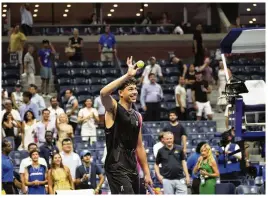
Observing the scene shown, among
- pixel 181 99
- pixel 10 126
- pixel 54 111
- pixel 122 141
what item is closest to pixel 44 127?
pixel 10 126

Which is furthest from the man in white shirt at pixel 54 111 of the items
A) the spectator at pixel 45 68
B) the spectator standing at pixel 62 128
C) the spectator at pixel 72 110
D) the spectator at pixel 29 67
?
the spectator at pixel 29 67

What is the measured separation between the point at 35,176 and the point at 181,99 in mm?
7202

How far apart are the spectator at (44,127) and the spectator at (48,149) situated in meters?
0.94

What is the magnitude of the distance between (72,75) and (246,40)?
12.7m

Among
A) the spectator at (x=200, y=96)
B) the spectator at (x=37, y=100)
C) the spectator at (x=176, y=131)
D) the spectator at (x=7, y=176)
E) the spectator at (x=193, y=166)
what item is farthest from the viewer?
the spectator at (x=200, y=96)

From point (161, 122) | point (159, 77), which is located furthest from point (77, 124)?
point (159, 77)

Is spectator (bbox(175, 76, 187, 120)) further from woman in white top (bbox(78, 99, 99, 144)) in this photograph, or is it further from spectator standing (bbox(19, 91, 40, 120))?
spectator standing (bbox(19, 91, 40, 120))

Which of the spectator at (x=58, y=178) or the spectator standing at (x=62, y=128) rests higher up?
the spectator standing at (x=62, y=128)

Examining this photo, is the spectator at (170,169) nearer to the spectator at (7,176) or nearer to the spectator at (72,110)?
the spectator at (7,176)

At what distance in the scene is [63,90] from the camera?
2312 centimetres

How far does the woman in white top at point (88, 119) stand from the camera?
771 inches

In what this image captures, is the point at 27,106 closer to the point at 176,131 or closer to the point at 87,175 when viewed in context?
the point at 176,131

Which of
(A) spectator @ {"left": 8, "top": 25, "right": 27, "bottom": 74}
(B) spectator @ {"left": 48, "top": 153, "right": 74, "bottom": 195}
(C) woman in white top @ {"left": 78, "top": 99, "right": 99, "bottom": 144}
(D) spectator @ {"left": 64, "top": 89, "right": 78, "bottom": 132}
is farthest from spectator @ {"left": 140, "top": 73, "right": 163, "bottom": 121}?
(B) spectator @ {"left": 48, "top": 153, "right": 74, "bottom": 195}

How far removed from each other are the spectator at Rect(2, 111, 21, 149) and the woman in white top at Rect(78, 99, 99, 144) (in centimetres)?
145
